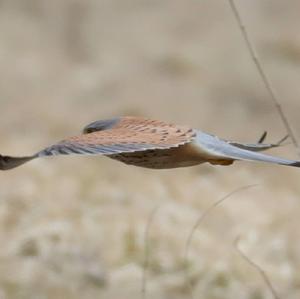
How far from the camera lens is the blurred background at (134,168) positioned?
402 cm

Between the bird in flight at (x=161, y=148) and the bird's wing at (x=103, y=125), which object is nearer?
the bird in flight at (x=161, y=148)

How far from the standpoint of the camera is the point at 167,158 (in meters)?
1.47

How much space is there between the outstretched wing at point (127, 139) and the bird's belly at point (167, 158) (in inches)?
0.4

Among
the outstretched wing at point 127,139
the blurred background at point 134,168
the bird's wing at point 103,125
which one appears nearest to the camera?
the outstretched wing at point 127,139

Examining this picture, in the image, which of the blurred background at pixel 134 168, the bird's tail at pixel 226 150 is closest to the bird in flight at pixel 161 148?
the bird's tail at pixel 226 150

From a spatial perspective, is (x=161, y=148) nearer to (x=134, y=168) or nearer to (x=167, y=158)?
(x=167, y=158)

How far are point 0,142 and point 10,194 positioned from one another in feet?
1.02

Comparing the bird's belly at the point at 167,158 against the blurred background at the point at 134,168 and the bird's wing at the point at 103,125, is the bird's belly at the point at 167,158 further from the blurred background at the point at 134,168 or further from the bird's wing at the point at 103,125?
the blurred background at the point at 134,168

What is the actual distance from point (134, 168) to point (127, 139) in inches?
133

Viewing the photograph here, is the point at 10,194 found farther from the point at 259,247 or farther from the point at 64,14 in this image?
the point at 64,14

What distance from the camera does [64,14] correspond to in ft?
18.5

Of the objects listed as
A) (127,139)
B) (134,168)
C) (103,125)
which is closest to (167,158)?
(127,139)

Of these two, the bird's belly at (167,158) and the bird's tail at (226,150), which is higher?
the bird's belly at (167,158)

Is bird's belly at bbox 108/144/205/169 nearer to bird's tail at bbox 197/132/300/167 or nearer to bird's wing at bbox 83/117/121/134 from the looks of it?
bird's tail at bbox 197/132/300/167
